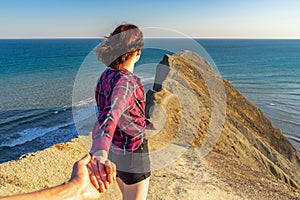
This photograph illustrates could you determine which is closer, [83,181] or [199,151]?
[83,181]

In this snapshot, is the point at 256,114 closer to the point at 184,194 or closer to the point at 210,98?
the point at 210,98

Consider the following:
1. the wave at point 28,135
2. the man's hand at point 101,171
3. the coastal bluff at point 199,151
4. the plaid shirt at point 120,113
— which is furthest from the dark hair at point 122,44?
the wave at point 28,135

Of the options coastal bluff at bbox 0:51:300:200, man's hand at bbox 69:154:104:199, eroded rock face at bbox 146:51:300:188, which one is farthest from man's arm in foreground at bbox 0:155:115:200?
eroded rock face at bbox 146:51:300:188

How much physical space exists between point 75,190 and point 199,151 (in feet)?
22.4

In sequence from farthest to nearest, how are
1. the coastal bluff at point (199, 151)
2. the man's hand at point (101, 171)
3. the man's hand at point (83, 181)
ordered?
the coastal bluff at point (199, 151), the man's hand at point (101, 171), the man's hand at point (83, 181)

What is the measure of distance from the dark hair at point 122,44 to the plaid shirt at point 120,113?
4.7 inches

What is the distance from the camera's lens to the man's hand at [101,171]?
191 centimetres

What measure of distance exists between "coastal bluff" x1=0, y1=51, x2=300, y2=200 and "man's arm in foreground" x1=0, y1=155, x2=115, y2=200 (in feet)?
11.7

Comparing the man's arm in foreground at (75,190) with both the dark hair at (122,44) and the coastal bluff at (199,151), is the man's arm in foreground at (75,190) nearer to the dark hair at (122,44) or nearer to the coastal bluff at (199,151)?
the dark hair at (122,44)

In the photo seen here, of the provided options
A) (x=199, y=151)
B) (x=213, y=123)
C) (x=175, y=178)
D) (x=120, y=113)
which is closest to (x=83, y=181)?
(x=120, y=113)

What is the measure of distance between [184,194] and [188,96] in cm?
649

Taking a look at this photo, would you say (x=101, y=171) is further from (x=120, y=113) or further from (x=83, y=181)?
(x=120, y=113)

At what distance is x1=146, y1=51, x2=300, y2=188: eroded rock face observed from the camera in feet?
31.6

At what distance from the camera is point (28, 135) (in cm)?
1984
